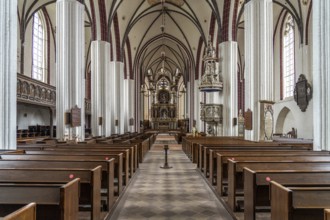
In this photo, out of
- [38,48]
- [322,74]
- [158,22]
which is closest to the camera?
[322,74]

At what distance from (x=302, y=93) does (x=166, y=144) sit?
873 cm

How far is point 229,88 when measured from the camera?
59.4 ft

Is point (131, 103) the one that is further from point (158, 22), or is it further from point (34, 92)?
point (34, 92)

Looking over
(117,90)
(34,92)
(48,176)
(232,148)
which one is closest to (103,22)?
(117,90)

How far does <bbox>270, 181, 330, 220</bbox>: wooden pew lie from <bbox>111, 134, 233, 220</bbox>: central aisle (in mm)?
2095

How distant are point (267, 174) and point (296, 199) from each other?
1.14m

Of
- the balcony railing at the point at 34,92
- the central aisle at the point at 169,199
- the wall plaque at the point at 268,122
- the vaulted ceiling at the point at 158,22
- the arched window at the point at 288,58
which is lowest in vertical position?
the central aisle at the point at 169,199

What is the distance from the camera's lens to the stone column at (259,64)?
37.4 feet

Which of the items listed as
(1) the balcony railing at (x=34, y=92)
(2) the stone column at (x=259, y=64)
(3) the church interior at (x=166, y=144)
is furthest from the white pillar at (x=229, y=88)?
(1) the balcony railing at (x=34, y=92)

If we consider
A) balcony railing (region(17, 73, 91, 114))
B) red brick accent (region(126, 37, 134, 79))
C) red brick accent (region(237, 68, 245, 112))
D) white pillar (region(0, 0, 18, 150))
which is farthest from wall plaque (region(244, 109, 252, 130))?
red brick accent (region(126, 37, 134, 79))

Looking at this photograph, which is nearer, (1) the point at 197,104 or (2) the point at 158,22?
(2) the point at 158,22

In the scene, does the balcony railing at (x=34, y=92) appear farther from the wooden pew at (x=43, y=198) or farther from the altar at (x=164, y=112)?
the altar at (x=164, y=112)

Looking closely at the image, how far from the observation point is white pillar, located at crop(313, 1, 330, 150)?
22.2ft

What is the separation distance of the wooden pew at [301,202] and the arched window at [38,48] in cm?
2060
